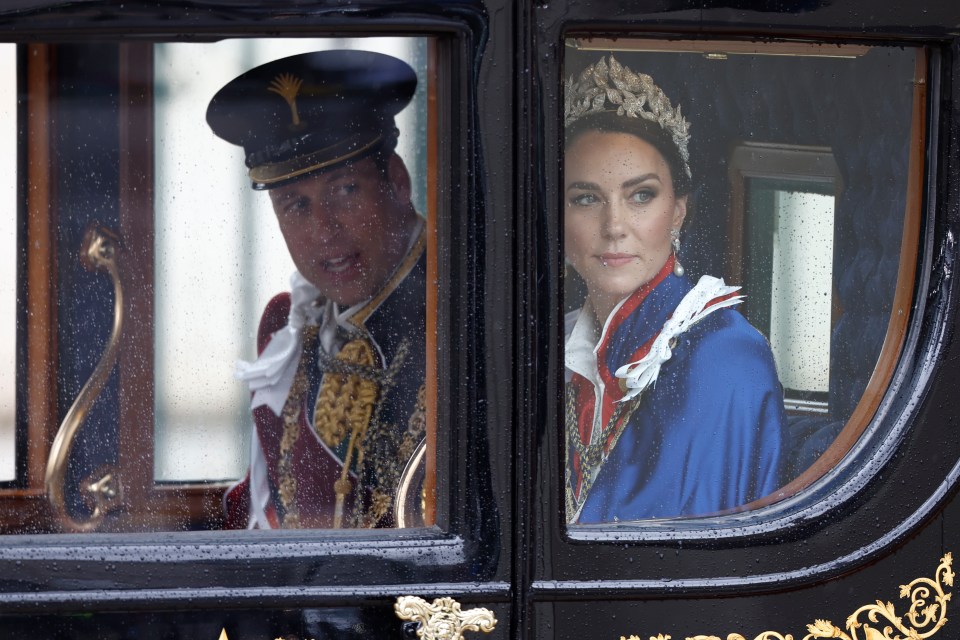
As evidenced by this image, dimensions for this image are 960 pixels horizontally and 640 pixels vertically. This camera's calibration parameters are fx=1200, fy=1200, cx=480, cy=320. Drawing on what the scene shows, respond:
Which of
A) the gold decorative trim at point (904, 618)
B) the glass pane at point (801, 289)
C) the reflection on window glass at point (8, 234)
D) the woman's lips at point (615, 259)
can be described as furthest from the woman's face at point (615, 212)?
the reflection on window glass at point (8, 234)

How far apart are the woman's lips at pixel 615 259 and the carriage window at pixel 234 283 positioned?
0.23m

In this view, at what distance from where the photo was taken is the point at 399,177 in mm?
1576

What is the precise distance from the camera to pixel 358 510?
62.9 inches

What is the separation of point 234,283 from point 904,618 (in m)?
1.02

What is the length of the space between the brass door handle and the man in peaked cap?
0.17m

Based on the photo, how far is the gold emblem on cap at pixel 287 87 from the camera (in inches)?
61.4

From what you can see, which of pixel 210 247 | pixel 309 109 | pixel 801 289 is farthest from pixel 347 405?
pixel 801 289

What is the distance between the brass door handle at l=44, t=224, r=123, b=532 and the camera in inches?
63.7

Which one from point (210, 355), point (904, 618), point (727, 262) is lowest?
point (904, 618)

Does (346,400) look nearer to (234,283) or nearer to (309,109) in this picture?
(234,283)

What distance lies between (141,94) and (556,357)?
651mm

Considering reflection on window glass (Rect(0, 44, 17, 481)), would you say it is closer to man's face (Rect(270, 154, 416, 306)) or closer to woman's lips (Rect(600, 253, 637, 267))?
man's face (Rect(270, 154, 416, 306))

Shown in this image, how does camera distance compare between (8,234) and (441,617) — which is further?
(8,234)

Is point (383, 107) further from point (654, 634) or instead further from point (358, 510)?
point (654, 634)
